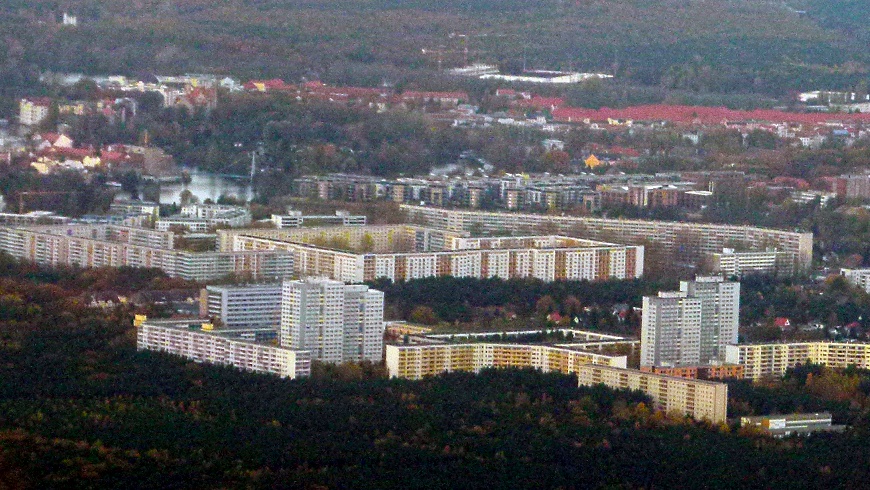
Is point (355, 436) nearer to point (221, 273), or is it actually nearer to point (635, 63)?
point (221, 273)

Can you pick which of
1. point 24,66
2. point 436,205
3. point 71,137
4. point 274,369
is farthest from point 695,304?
point 24,66

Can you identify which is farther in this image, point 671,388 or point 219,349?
point 219,349

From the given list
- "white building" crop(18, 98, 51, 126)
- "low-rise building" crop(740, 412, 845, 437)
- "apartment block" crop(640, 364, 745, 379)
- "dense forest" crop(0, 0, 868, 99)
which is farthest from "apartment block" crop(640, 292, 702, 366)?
"dense forest" crop(0, 0, 868, 99)

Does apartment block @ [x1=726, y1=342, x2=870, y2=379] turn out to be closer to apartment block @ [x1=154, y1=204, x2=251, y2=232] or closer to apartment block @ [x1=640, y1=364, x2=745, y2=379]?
apartment block @ [x1=640, y1=364, x2=745, y2=379]

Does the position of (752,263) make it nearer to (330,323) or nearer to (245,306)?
(245,306)

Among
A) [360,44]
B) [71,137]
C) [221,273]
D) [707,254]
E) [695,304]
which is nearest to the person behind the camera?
[695,304]

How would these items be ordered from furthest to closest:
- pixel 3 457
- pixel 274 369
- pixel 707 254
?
pixel 707 254, pixel 274 369, pixel 3 457

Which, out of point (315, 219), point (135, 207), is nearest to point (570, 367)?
point (315, 219)
